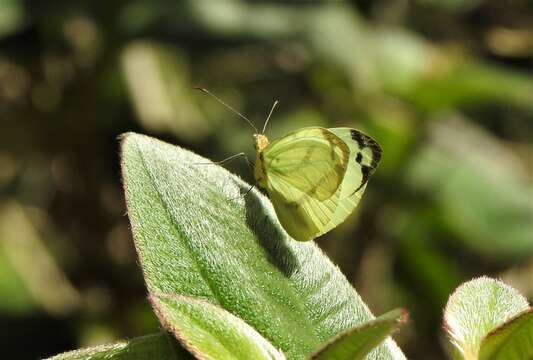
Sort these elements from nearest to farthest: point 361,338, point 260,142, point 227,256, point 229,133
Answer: point 361,338
point 227,256
point 260,142
point 229,133

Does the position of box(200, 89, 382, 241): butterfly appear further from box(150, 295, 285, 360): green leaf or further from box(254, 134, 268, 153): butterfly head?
box(150, 295, 285, 360): green leaf

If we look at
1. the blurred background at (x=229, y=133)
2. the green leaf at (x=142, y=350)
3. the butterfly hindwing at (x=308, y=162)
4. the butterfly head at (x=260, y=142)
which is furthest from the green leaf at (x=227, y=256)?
the blurred background at (x=229, y=133)

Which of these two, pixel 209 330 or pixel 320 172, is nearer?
pixel 209 330

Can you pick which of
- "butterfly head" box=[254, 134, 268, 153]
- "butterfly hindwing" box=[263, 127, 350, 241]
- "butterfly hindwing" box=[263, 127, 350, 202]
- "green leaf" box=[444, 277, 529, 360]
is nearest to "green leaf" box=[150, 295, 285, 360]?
"green leaf" box=[444, 277, 529, 360]

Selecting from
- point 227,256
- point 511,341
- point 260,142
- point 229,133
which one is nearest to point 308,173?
point 260,142

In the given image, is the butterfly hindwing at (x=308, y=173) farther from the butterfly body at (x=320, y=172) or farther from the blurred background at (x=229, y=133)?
the blurred background at (x=229, y=133)

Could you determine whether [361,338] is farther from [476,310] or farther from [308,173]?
[308,173]

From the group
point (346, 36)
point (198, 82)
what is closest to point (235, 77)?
point (198, 82)
